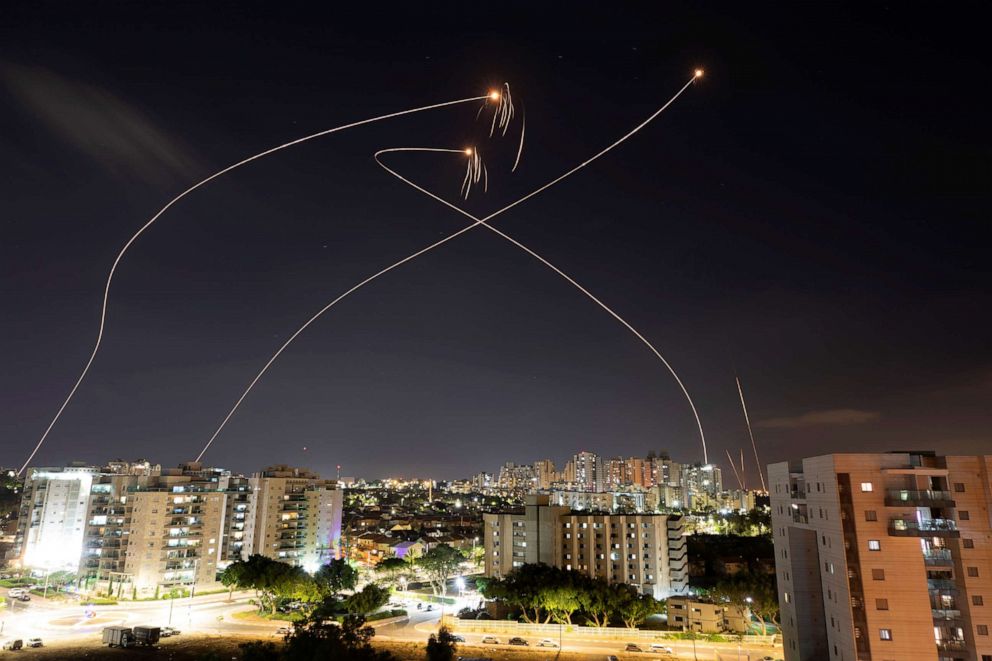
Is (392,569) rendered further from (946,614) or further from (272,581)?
(946,614)

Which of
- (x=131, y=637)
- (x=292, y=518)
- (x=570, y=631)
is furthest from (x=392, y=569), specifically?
(x=131, y=637)

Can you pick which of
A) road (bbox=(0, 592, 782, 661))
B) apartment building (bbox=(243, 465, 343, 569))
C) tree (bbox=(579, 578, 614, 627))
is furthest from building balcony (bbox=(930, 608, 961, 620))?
apartment building (bbox=(243, 465, 343, 569))

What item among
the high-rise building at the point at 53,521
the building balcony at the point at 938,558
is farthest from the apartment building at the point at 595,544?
the high-rise building at the point at 53,521

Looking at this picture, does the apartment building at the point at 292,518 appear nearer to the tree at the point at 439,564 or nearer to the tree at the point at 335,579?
the tree at the point at 439,564

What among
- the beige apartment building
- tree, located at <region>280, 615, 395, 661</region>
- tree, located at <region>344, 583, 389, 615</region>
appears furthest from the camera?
tree, located at <region>344, 583, 389, 615</region>

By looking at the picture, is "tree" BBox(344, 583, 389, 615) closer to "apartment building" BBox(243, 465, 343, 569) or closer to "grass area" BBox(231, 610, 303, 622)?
"grass area" BBox(231, 610, 303, 622)

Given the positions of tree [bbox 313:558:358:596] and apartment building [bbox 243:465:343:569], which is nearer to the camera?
tree [bbox 313:558:358:596]
